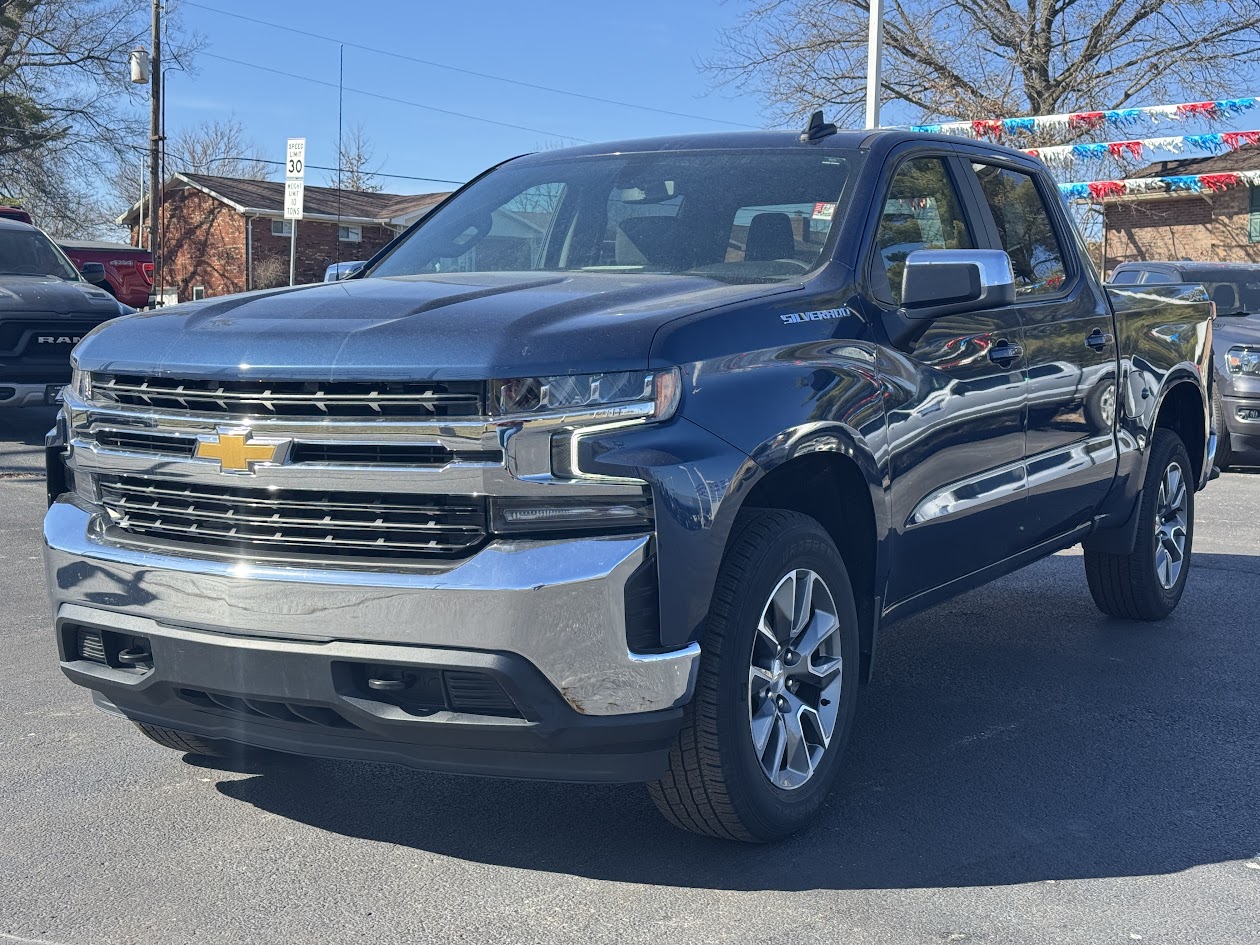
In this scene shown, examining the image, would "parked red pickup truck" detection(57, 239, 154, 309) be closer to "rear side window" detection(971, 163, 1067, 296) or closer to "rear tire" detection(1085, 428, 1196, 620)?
"rear tire" detection(1085, 428, 1196, 620)

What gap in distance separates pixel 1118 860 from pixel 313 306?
7.98 feet

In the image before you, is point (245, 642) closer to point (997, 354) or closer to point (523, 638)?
point (523, 638)

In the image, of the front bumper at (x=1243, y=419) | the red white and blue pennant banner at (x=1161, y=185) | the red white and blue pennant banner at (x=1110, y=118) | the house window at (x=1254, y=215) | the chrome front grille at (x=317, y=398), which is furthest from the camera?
the house window at (x=1254, y=215)

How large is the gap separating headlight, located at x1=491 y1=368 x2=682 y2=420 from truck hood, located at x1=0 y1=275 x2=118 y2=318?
33.2 feet

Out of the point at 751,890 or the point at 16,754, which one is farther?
the point at 16,754

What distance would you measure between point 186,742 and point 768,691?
1.72 m

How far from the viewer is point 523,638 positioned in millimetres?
3084

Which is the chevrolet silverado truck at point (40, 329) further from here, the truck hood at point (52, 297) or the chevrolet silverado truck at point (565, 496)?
the chevrolet silverado truck at point (565, 496)

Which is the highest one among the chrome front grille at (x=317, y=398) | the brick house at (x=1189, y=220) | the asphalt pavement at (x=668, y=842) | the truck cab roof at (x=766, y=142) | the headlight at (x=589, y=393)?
the brick house at (x=1189, y=220)

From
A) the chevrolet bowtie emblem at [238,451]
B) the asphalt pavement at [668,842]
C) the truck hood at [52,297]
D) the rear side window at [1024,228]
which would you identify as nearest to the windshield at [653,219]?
the rear side window at [1024,228]

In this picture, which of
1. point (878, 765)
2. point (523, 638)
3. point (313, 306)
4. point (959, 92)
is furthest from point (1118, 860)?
point (959, 92)

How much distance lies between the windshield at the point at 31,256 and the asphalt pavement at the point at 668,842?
8.92 metres

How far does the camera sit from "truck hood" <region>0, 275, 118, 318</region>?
12109 mm

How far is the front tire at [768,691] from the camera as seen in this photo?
3.39 metres
